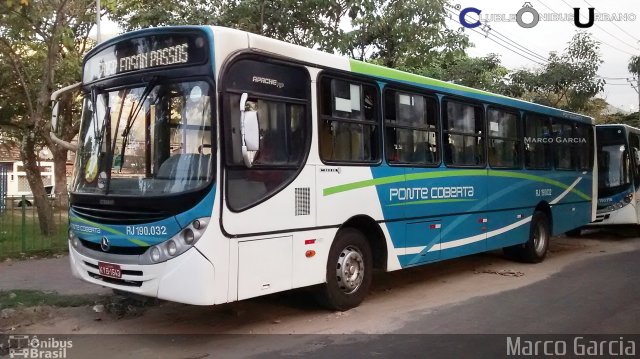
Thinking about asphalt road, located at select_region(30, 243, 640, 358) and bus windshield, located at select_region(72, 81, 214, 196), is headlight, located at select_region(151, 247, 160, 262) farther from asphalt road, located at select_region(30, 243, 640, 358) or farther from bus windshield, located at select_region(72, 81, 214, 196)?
asphalt road, located at select_region(30, 243, 640, 358)

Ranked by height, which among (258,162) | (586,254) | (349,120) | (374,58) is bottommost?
(586,254)

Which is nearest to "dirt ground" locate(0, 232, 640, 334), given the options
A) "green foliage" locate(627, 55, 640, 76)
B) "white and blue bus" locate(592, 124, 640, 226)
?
"white and blue bus" locate(592, 124, 640, 226)

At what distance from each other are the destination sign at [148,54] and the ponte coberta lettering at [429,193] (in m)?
3.03

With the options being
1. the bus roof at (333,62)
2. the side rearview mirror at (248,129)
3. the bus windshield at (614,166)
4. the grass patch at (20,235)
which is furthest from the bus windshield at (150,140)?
the bus windshield at (614,166)

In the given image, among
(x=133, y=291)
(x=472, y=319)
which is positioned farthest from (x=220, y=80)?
(x=472, y=319)

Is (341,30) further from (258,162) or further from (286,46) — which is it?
(258,162)

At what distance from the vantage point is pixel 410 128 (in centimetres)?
738

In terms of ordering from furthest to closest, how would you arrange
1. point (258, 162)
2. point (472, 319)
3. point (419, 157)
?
point (419, 157) < point (472, 319) < point (258, 162)

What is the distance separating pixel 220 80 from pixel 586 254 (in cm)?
962

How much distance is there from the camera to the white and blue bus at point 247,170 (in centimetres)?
502

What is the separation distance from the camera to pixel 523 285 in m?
8.33

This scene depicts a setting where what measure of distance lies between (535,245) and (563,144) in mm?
2345

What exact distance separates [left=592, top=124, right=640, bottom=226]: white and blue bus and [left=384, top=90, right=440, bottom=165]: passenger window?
26.9 ft

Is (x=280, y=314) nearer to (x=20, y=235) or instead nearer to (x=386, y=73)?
(x=386, y=73)
